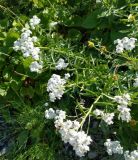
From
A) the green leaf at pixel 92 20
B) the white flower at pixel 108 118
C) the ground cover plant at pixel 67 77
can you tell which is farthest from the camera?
the green leaf at pixel 92 20

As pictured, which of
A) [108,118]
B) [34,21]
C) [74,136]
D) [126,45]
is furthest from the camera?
[34,21]

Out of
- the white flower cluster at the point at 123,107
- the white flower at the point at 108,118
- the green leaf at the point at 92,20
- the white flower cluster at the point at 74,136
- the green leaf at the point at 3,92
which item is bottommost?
the green leaf at the point at 3,92

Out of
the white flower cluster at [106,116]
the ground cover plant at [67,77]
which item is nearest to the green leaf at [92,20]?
the ground cover plant at [67,77]

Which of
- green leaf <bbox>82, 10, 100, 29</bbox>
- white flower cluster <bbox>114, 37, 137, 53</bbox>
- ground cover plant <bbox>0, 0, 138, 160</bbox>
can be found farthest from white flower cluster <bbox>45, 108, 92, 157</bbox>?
green leaf <bbox>82, 10, 100, 29</bbox>

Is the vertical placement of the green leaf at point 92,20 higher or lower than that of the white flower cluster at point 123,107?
higher

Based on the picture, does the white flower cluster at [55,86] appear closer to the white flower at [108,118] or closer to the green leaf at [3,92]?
the white flower at [108,118]

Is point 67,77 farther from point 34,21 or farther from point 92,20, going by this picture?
point 92,20

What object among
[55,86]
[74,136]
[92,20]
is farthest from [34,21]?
[74,136]

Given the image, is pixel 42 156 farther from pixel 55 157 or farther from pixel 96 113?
pixel 96 113
